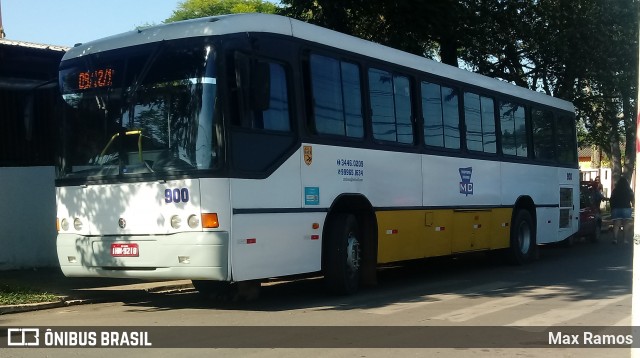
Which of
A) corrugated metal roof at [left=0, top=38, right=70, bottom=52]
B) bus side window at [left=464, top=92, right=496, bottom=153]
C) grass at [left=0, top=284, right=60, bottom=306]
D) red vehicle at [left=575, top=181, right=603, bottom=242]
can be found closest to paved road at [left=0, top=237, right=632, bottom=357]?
grass at [left=0, top=284, right=60, bottom=306]

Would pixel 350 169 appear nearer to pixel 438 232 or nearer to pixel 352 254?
pixel 352 254

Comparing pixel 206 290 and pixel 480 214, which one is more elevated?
pixel 480 214

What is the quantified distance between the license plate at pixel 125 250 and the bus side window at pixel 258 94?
2053 millimetres

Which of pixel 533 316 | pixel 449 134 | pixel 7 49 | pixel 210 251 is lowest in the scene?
pixel 533 316

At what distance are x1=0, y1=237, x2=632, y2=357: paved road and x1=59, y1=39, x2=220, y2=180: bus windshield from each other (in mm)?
1897

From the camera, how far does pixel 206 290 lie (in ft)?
39.2

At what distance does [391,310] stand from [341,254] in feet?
4.08

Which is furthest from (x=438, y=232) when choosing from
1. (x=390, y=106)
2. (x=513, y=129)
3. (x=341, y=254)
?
(x=513, y=129)

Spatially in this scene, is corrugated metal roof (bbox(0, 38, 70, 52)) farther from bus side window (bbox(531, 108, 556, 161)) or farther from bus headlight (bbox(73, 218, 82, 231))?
bus side window (bbox(531, 108, 556, 161))

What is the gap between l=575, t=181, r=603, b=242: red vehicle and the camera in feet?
76.0

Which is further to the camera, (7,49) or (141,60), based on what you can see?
(7,49)

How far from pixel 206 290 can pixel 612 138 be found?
2312 centimetres

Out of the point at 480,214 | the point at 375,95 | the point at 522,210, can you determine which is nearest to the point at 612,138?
the point at 522,210

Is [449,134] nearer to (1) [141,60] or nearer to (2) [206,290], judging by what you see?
(2) [206,290]
